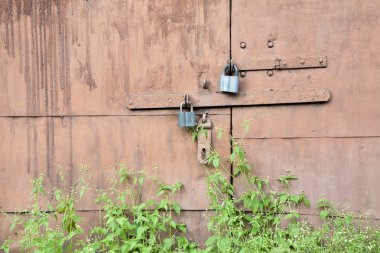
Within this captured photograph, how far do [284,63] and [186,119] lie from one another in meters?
0.69

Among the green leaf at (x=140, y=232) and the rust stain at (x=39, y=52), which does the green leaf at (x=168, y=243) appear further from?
the rust stain at (x=39, y=52)

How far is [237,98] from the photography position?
2594mm

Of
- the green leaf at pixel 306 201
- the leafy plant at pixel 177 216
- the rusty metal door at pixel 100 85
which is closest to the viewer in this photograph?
the leafy plant at pixel 177 216

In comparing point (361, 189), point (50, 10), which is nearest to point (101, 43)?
point (50, 10)

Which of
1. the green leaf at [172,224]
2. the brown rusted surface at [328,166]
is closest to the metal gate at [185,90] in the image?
the brown rusted surface at [328,166]

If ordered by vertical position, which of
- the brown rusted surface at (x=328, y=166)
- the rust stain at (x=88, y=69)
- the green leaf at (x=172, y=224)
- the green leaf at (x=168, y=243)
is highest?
the rust stain at (x=88, y=69)

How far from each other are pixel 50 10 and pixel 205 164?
1426mm

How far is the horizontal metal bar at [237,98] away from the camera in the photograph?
2512mm

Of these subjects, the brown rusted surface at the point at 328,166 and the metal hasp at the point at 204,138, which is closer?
the brown rusted surface at the point at 328,166

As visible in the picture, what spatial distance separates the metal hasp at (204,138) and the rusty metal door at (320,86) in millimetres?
171

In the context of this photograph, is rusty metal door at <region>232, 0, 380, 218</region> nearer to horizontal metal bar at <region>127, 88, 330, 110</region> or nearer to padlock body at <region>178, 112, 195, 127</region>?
horizontal metal bar at <region>127, 88, 330, 110</region>

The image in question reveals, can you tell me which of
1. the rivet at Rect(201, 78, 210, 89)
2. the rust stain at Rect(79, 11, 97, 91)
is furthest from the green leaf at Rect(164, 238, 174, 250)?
the rust stain at Rect(79, 11, 97, 91)

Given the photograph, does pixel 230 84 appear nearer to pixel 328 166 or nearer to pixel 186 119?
pixel 186 119

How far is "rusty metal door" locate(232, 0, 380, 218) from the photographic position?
2488 mm
